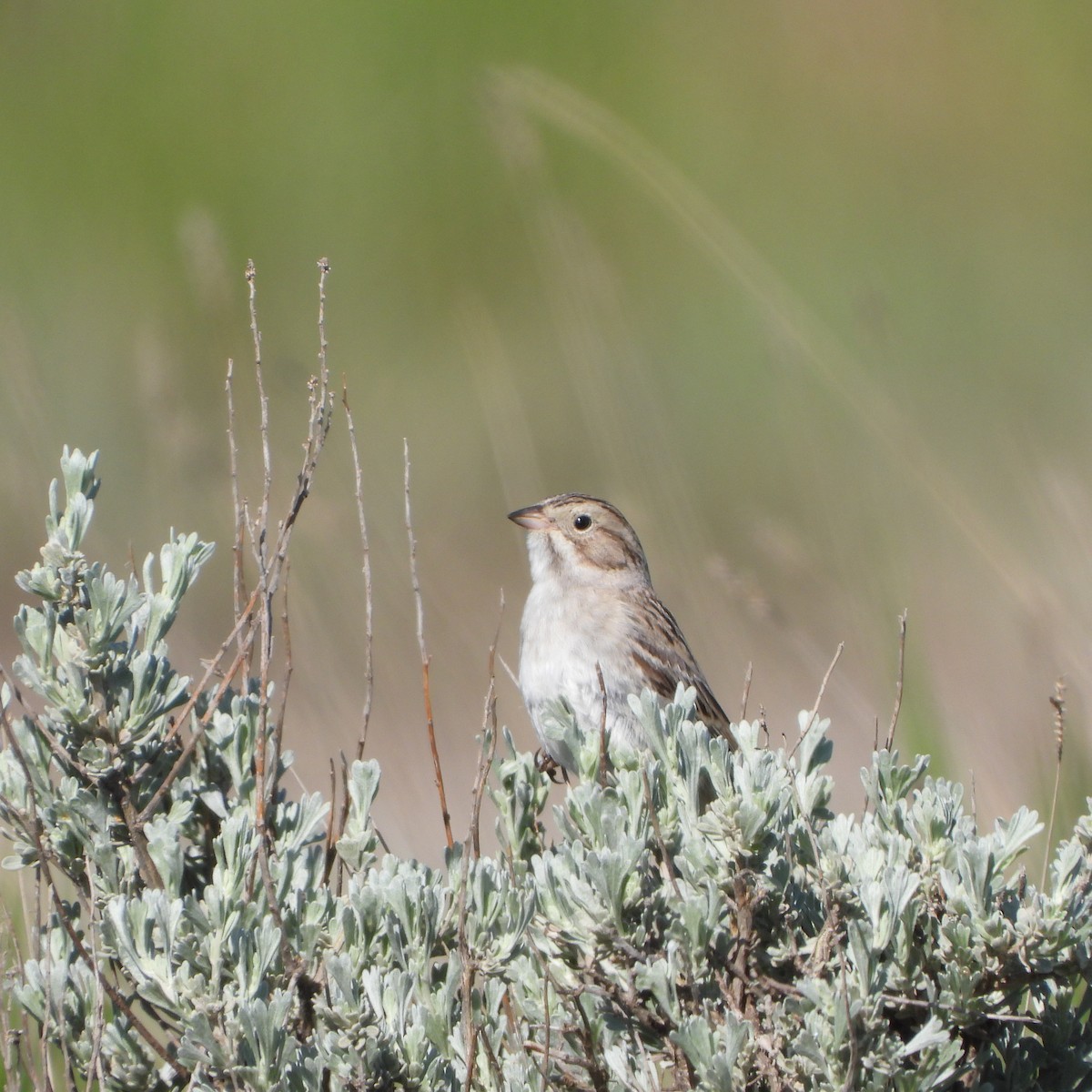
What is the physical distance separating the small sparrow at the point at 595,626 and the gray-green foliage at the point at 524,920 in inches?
59.6

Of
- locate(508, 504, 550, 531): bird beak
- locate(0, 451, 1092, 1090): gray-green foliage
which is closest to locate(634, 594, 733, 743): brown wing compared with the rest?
locate(508, 504, 550, 531): bird beak

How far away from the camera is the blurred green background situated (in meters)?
5.49

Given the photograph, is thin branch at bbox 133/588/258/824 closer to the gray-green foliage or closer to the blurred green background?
the gray-green foliage

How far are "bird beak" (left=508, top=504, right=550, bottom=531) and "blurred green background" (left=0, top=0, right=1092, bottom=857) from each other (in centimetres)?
42

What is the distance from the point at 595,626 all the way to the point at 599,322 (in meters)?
2.02

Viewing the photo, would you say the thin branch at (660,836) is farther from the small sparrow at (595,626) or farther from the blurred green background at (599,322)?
the small sparrow at (595,626)

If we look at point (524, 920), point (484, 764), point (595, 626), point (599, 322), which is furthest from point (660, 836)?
point (599, 322)

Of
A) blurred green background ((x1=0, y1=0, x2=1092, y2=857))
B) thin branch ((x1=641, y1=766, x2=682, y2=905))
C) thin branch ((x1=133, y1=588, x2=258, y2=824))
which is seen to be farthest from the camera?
blurred green background ((x1=0, y1=0, x2=1092, y2=857))

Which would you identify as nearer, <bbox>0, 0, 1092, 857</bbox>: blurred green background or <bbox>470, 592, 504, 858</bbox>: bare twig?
<bbox>470, 592, 504, 858</bbox>: bare twig

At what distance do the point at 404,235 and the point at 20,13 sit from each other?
4083 millimetres

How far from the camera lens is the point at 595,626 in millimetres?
5145

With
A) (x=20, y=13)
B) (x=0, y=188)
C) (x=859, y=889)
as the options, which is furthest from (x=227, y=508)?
(x=20, y=13)

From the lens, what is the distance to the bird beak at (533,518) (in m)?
5.53

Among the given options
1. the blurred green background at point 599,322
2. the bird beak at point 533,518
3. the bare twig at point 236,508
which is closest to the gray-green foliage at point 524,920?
the bare twig at point 236,508
